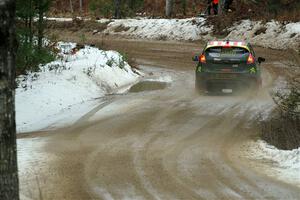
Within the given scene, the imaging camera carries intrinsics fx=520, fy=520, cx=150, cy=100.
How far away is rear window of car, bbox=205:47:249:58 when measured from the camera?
1633cm

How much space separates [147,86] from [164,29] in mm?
21882

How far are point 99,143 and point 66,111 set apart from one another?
4.13 m

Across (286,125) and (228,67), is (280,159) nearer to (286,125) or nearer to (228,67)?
(286,125)

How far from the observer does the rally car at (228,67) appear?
16312 mm

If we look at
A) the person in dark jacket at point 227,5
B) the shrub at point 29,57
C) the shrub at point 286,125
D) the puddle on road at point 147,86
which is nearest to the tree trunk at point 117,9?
the person in dark jacket at point 227,5

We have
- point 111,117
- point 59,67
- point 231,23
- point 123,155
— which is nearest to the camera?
point 123,155

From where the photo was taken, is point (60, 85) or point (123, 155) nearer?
point (123, 155)

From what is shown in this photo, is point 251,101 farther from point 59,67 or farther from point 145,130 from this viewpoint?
point 59,67

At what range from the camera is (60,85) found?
1573 cm

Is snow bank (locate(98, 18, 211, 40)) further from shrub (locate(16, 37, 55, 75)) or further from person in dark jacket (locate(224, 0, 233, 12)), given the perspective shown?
shrub (locate(16, 37, 55, 75))

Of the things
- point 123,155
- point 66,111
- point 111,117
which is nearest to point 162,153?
point 123,155

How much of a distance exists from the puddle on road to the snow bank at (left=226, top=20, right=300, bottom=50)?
1109cm

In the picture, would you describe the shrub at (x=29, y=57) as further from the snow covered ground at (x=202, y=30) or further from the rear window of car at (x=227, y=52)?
the snow covered ground at (x=202, y=30)

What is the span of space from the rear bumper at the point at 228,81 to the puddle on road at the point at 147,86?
2.18 m
